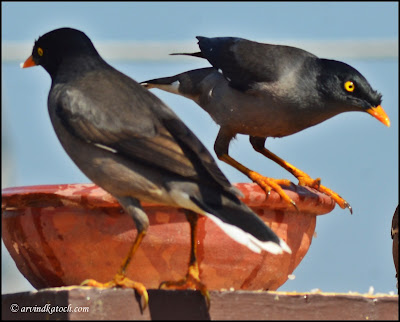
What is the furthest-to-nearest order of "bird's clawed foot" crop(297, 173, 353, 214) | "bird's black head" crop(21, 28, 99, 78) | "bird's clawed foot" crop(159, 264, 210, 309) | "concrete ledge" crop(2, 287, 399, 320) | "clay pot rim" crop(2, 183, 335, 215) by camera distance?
"bird's clawed foot" crop(297, 173, 353, 214) → "bird's black head" crop(21, 28, 99, 78) → "clay pot rim" crop(2, 183, 335, 215) → "bird's clawed foot" crop(159, 264, 210, 309) → "concrete ledge" crop(2, 287, 399, 320)

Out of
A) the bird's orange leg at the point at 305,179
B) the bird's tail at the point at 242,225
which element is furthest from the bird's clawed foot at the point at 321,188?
the bird's tail at the point at 242,225

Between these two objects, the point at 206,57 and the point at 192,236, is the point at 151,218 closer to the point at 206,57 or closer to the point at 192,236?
the point at 192,236

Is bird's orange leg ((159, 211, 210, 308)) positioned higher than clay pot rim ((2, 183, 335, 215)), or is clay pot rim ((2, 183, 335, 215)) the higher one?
clay pot rim ((2, 183, 335, 215))

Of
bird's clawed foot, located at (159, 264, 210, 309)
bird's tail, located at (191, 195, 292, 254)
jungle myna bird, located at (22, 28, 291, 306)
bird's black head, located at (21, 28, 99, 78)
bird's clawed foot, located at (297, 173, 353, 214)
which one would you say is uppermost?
bird's black head, located at (21, 28, 99, 78)

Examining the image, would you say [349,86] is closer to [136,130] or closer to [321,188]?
[321,188]

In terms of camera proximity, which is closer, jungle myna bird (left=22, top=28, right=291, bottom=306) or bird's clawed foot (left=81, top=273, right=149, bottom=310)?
bird's clawed foot (left=81, top=273, right=149, bottom=310)

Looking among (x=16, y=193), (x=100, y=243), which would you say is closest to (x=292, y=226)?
(x=100, y=243)

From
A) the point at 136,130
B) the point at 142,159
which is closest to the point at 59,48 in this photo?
the point at 136,130

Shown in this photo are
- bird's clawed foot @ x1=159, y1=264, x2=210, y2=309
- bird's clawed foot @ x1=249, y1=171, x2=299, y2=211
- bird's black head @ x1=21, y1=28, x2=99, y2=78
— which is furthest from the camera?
bird's black head @ x1=21, y1=28, x2=99, y2=78

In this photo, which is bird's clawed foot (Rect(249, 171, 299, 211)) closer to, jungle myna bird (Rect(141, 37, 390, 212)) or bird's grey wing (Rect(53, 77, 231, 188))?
bird's grey wing (Rect(53, 77, 231, 188))

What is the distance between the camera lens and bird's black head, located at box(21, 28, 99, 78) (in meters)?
4.62

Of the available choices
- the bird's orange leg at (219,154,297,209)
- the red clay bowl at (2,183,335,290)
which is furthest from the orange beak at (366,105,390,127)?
the red clay bowl at (2,183,335,290)

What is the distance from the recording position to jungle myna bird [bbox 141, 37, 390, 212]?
559 centimetres

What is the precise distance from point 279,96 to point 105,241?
1.84 meters
